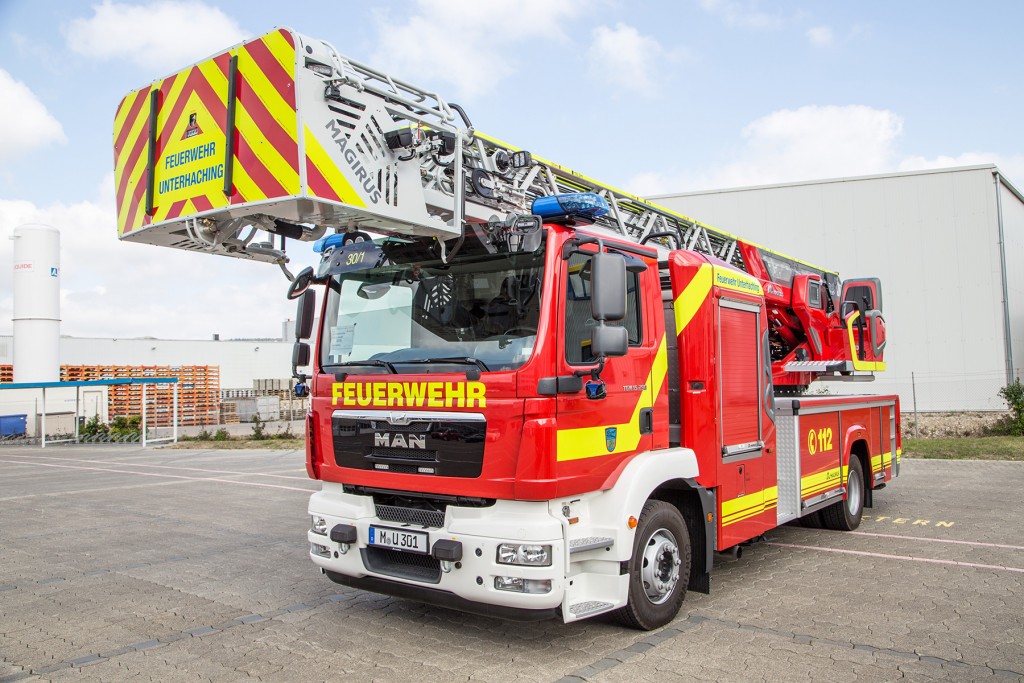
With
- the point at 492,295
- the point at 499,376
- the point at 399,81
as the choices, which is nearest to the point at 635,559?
the point at 499,376

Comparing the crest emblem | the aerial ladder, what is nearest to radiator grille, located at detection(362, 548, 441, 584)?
the aerial ladder

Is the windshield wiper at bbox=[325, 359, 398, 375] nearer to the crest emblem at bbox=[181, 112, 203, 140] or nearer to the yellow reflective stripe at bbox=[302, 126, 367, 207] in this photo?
the yellow reflective stripe at bbox=[302, 126, 367, 207]

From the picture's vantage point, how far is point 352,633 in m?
4.94

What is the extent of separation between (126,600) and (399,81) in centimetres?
451

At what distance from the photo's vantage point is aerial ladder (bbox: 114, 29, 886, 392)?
4188 mm

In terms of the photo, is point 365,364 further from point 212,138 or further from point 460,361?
point 212,138

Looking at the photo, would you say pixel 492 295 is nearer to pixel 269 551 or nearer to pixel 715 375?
pixel 715 375

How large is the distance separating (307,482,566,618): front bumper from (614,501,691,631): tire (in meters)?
0.70

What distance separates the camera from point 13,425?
29.0 metres

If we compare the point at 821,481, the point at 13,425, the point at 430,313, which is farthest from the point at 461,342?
the point at 13,425

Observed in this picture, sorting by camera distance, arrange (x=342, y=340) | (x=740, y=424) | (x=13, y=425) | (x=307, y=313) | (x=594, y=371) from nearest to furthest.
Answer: (x=594, y=371)
(x=342, y=340)
(x=307, y=313)
(x=740, y=424)
(x=13, y=425)

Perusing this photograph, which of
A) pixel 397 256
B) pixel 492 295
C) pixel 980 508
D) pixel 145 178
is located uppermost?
pixel 145 178

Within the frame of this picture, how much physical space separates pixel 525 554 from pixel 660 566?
122 centimetres

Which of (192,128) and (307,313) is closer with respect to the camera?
(192,128)
